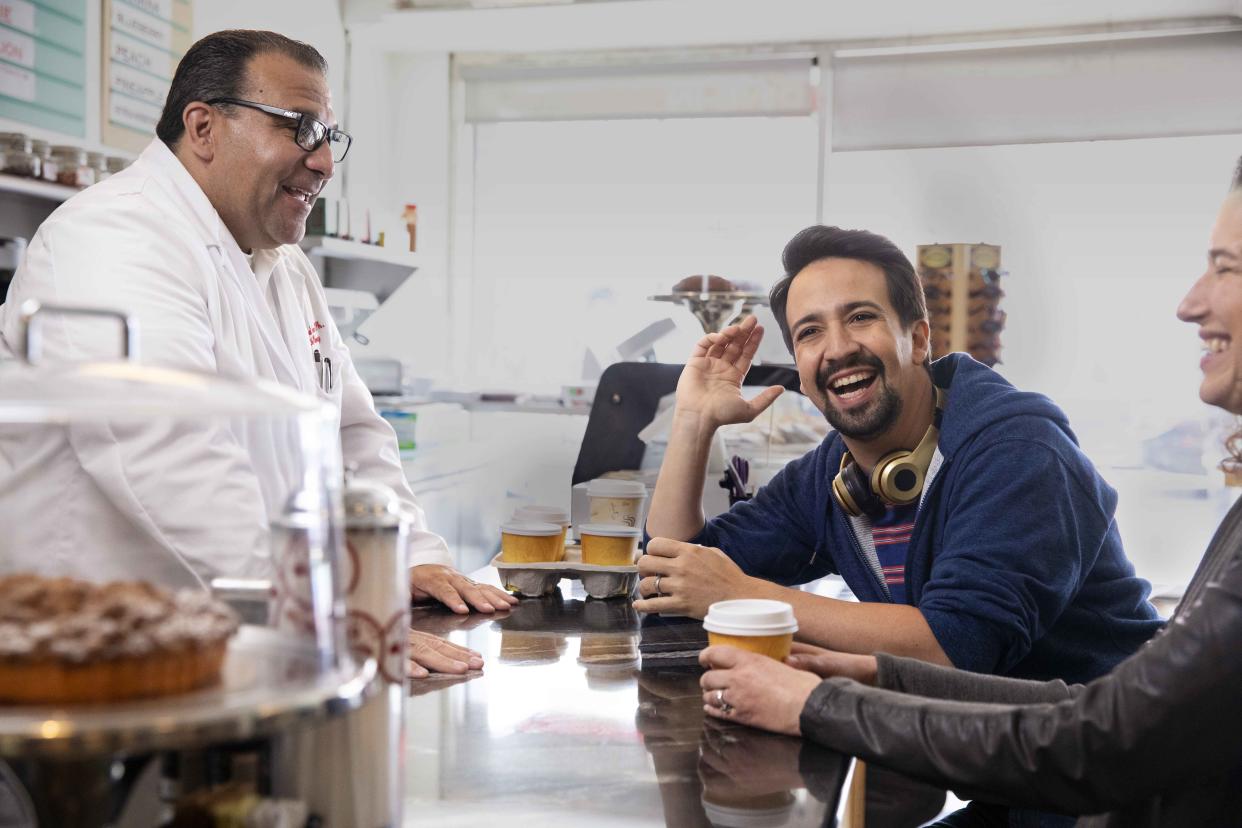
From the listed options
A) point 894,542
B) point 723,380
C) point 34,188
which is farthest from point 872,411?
point 34,188

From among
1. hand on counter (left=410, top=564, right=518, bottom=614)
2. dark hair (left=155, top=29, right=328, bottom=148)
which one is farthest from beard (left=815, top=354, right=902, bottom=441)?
dark hair (left=155, top=29, right=328, bottom=148)

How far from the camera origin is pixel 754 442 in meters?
5.00

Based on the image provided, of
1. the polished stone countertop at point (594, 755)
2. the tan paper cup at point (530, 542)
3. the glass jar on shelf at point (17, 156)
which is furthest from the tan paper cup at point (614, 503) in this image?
the glass jar on shelf at point (17, 156)

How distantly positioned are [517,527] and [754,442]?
3.15 meters

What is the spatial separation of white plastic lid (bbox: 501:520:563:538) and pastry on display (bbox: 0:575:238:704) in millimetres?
1259

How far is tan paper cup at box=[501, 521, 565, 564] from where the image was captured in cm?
194

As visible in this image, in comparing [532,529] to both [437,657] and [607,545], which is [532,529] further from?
[437,657]

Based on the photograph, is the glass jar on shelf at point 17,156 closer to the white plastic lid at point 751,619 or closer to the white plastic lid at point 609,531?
the white plastic lid at point 609,531

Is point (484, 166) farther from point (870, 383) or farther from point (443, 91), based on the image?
point (870, 383)

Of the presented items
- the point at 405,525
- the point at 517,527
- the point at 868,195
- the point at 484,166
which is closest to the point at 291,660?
the point at 405,525

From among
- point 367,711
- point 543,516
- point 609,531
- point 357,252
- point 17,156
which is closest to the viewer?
point 367,711

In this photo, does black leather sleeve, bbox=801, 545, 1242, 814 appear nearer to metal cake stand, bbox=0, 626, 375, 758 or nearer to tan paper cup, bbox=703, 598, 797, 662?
tan paper cup, bbox=703, 598, 797, 662

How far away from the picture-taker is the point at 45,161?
2936 mm

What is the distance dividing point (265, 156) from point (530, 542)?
802mm
